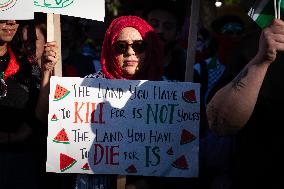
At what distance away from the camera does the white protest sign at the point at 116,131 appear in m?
2.94

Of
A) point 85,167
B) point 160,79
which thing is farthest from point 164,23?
point 85,167

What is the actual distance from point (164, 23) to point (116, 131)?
5.40ft

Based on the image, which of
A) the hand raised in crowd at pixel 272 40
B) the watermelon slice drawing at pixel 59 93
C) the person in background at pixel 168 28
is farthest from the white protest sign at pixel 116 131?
the person in background at pixel 168 28

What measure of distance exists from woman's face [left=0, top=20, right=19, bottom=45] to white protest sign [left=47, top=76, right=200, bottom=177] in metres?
0.54

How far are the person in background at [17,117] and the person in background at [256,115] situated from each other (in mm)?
1187

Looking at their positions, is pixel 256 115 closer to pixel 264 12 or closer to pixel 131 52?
pixel 264 12

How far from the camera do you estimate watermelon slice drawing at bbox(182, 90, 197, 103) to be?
2.97 meters

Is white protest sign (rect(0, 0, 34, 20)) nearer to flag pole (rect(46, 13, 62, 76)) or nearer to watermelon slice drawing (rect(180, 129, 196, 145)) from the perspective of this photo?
flag pole (rect(46, 13, 62, 76))

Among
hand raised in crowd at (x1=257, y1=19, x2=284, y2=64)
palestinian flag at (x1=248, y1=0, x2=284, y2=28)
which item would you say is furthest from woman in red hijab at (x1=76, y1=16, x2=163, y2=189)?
hand raised in crowd at (x1=257, y1=19, x2=284, y2=64)

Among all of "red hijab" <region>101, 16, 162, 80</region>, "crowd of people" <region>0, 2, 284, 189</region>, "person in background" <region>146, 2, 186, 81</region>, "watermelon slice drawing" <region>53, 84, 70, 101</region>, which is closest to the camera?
"crowd of people" <region>0, 2, 284, 189</region>

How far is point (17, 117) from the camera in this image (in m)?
3.19

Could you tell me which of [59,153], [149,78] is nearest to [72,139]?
[59,153]

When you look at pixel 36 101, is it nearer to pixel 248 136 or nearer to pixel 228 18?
pixel 248 136

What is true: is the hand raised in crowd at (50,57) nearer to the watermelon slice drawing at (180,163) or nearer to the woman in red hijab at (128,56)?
the woman in red hijab at (128,56)
